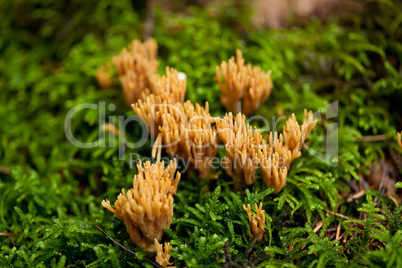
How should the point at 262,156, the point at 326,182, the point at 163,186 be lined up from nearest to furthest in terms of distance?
the point at 163,186
the point at 262,156
the point at 326,182

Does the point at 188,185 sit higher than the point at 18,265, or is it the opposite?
the point at 188,185

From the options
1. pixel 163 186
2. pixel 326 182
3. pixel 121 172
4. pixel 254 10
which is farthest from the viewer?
pixel 254 10

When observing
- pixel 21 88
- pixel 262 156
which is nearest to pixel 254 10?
pixel 262 156

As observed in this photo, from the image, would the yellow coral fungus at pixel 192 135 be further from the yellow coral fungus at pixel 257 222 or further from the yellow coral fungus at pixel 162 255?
the yellow coral fungus at pixel 162 255

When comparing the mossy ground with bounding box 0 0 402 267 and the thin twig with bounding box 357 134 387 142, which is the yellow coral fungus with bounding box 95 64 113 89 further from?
the thin twig with bounding box 357 134 387 142

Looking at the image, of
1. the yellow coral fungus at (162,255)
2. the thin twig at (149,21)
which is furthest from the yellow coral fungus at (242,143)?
the thin twig at (149,21)

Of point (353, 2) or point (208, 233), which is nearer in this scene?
point (208, 233)

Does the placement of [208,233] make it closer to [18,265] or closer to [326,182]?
[326,182]
